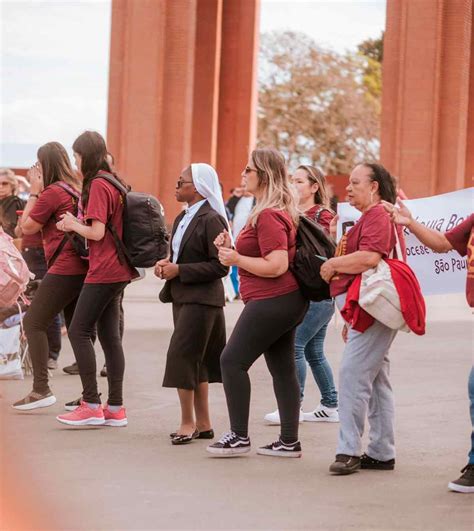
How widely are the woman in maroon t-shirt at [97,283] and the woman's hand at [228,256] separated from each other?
1.32 metres

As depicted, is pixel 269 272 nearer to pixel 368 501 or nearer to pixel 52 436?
pixel 368 501

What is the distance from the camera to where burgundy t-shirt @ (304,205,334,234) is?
9.35m

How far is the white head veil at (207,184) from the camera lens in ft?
27.9

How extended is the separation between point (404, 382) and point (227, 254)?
14.7 ft

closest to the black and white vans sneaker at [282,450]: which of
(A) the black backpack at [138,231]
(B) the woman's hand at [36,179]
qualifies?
(A) the black backpack at [138,231]

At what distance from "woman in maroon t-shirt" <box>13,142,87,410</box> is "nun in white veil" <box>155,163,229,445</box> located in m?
1.21

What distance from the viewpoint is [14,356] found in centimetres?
1157

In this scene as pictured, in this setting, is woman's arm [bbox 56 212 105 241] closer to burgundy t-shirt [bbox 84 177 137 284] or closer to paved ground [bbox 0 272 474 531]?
burgundy t-shirt [bbox 84 177 137 284]

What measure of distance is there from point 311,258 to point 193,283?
3.26 feet

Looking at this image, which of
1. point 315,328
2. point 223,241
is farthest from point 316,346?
point 223,241

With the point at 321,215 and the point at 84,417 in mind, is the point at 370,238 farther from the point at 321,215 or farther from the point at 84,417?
the point at 84,417

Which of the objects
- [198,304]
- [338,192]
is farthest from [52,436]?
[338,192]

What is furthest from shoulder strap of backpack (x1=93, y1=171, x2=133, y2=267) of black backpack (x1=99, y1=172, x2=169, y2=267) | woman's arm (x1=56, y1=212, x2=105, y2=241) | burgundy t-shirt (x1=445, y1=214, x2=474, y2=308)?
burgundy t-shirt (x1=445, y1=214, x2=474, y2=308)

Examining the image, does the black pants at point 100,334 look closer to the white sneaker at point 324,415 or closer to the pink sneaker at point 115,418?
the pink sneaker at point 115,418
